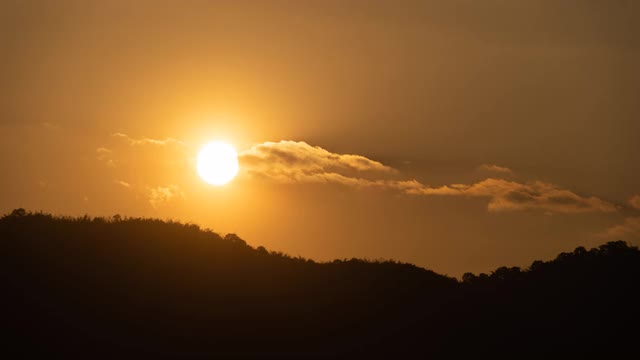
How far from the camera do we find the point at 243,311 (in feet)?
164

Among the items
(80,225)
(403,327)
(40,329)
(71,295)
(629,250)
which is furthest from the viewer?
(629,250)

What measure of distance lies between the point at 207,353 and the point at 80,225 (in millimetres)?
14649

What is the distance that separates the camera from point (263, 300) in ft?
170

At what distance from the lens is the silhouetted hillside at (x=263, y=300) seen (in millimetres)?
46656

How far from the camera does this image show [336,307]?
174ft

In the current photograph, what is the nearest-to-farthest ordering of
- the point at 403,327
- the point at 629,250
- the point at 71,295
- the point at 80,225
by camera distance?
the point at 71,295
the point at 403,327
the point at 80,225
the point at 629,250

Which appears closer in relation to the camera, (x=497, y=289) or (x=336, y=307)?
(x=336, y=307)

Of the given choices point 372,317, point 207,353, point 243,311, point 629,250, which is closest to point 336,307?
point 372,317

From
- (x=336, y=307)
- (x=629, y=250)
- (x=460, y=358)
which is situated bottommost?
(x=460, y=358)

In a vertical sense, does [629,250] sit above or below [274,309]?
above

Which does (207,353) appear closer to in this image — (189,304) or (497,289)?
(189,304)

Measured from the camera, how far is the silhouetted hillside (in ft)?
153

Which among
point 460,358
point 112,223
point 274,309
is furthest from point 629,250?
point 112,223

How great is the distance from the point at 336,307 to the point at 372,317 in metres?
2.32
